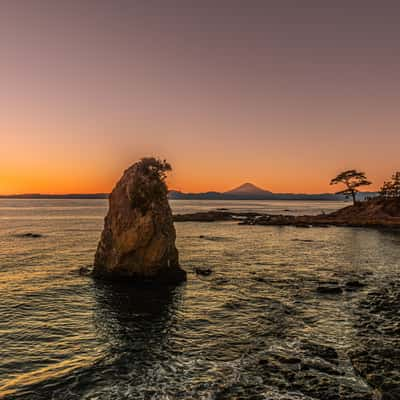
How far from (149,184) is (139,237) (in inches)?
192

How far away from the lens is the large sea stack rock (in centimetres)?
2623

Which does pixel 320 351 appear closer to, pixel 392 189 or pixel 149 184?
pixel 149 184

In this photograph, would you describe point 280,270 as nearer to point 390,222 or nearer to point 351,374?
point 351,374

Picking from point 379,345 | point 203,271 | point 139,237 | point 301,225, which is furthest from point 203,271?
point 301,225

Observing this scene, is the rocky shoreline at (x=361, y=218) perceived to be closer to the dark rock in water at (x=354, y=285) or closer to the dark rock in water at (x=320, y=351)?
the dark rock in water at (x=354, y=285)

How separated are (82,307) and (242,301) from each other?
423 inches

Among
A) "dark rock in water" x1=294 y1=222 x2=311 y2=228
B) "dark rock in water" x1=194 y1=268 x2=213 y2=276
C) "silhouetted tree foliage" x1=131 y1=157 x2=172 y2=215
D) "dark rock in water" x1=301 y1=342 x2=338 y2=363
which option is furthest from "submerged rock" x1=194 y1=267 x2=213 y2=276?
"dark rock in water" x1=294 y1=222 x2=311 y2=228

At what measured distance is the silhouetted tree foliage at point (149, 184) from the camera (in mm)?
27234

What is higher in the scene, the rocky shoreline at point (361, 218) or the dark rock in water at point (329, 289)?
the rocky shoreline at point (361, 218)

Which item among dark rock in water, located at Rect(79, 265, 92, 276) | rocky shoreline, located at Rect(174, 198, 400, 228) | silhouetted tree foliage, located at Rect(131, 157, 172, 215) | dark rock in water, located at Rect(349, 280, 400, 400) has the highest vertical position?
silhouetted tree foliage, located at Rect(131, 157, 172, 215)

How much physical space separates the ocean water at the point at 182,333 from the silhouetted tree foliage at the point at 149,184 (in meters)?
7.32

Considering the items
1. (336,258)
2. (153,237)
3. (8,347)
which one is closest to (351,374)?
(8,347)

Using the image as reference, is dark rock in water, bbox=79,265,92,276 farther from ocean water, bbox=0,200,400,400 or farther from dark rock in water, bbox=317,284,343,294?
dark rock in water, bbox=317,284,343,294

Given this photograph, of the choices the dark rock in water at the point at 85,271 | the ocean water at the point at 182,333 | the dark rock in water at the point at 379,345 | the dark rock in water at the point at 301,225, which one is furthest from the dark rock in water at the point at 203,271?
the dark rock in water at the point at 301,225
